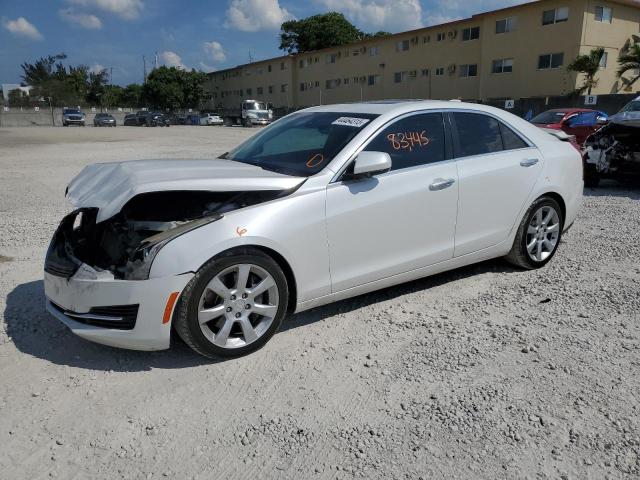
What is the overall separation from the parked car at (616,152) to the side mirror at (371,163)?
706 centimetres

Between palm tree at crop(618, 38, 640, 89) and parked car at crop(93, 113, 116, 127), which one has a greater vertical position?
palm tree at crop(618, 38, 640, 89)

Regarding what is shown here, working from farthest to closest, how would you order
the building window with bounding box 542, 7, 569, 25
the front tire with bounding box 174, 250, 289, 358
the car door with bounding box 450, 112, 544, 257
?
the building window with bounding box 542, 7, 569, 25 < the car door with bounding box 450, 112, 544, 257 < the front tire with bounding box 174, 250, 289, 358

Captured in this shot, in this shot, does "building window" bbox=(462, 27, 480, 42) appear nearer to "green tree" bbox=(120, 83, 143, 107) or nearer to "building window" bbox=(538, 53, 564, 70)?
"building window" bbox=(538, 53, 564, 70)

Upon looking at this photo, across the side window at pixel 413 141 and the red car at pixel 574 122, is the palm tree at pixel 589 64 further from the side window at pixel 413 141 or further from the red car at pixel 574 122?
the side window at pixel 413 141

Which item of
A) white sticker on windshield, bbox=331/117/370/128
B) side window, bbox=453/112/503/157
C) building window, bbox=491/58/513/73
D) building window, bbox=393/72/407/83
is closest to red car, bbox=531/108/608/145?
side window, bbox=453/112/503/157

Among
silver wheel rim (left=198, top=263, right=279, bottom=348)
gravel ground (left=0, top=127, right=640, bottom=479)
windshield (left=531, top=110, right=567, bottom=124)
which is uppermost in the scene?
windshield (left=531, top=110, right=567, bottom=124)

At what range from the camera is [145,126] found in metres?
55.7

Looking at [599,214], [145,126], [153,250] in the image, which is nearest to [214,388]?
[153,250]

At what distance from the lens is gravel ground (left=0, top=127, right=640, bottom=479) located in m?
2.41

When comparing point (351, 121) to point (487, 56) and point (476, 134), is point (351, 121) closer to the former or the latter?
point (476, 134)

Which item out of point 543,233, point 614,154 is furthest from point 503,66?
point 543,233

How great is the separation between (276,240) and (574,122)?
15.1m

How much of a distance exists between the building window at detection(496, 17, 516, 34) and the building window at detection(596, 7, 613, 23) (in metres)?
5.39

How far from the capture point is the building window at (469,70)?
40344 millimetres
